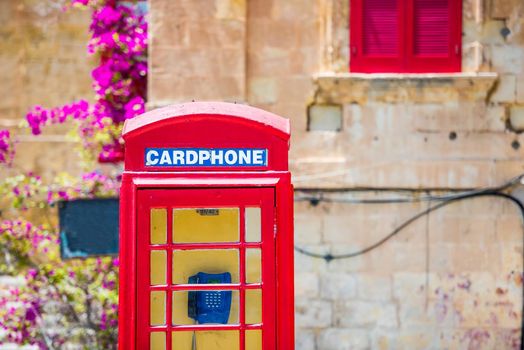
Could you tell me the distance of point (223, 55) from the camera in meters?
6.24

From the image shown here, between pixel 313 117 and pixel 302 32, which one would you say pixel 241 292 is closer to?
pixel 313 117

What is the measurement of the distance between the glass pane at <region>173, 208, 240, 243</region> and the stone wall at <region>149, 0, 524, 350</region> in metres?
2.11

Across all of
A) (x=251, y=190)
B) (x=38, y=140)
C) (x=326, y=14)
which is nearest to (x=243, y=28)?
(x=326, y=14)

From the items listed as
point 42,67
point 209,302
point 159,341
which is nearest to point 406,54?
point 209,302

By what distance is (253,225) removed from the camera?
416 centimetres

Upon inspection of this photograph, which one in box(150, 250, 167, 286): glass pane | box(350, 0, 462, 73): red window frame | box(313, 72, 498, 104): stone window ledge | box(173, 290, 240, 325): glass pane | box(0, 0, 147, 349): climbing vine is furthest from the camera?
box(0, 0, 147, 349): climbing vine

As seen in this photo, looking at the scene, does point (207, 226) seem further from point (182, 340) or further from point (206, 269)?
point (182, 340)

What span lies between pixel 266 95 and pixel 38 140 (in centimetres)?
395

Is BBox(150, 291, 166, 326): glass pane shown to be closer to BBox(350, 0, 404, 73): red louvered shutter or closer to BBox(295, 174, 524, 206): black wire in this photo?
BBox(295, 174, 524, 206): black wire

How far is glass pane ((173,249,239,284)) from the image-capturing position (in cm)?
423

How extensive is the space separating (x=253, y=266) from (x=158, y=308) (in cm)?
62

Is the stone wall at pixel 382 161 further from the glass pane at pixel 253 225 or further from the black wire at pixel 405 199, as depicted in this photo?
the glass pane at pixel 253 225

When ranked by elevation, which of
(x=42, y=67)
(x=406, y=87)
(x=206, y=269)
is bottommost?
(x=206, y=269)

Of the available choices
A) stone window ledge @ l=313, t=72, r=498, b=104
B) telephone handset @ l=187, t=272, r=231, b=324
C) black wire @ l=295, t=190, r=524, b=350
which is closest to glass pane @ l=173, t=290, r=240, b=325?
telephone handset @ l=187, t=272, r=231, b=324
